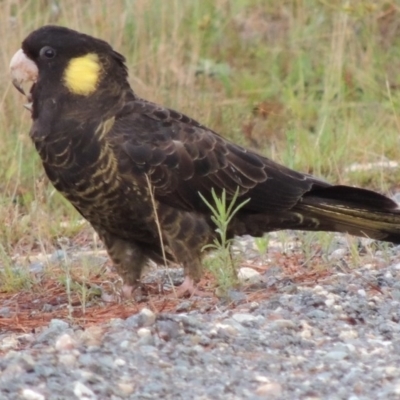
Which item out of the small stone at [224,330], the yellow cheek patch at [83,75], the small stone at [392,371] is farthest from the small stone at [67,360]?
the yellow cheek patch at [83,75]

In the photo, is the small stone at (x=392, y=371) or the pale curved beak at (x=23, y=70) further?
the pale curved beak at (x=23, y=70)

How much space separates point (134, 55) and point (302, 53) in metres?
1.56

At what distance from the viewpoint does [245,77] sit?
897cm

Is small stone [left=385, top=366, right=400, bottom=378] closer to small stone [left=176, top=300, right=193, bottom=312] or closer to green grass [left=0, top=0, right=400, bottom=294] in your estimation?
small stone [left=176, top=300, right=193, bottom=312]

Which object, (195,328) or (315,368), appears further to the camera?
(195,328)

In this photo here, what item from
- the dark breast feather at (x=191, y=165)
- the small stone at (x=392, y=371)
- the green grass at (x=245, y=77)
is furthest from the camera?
the green grass at (x=245, y=77)

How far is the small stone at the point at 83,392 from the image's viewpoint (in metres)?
3.24

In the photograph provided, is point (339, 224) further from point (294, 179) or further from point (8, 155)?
point (8, 155)

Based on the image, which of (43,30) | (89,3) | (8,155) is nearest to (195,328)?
(43,30)

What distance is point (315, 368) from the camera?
359cm

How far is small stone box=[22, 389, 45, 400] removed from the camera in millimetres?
3197

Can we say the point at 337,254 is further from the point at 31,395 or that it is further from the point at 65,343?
the point at 31,395

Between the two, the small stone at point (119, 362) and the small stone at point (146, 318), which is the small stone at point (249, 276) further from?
the small stone at point (119, 362)

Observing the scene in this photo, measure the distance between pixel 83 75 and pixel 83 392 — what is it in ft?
6.76
